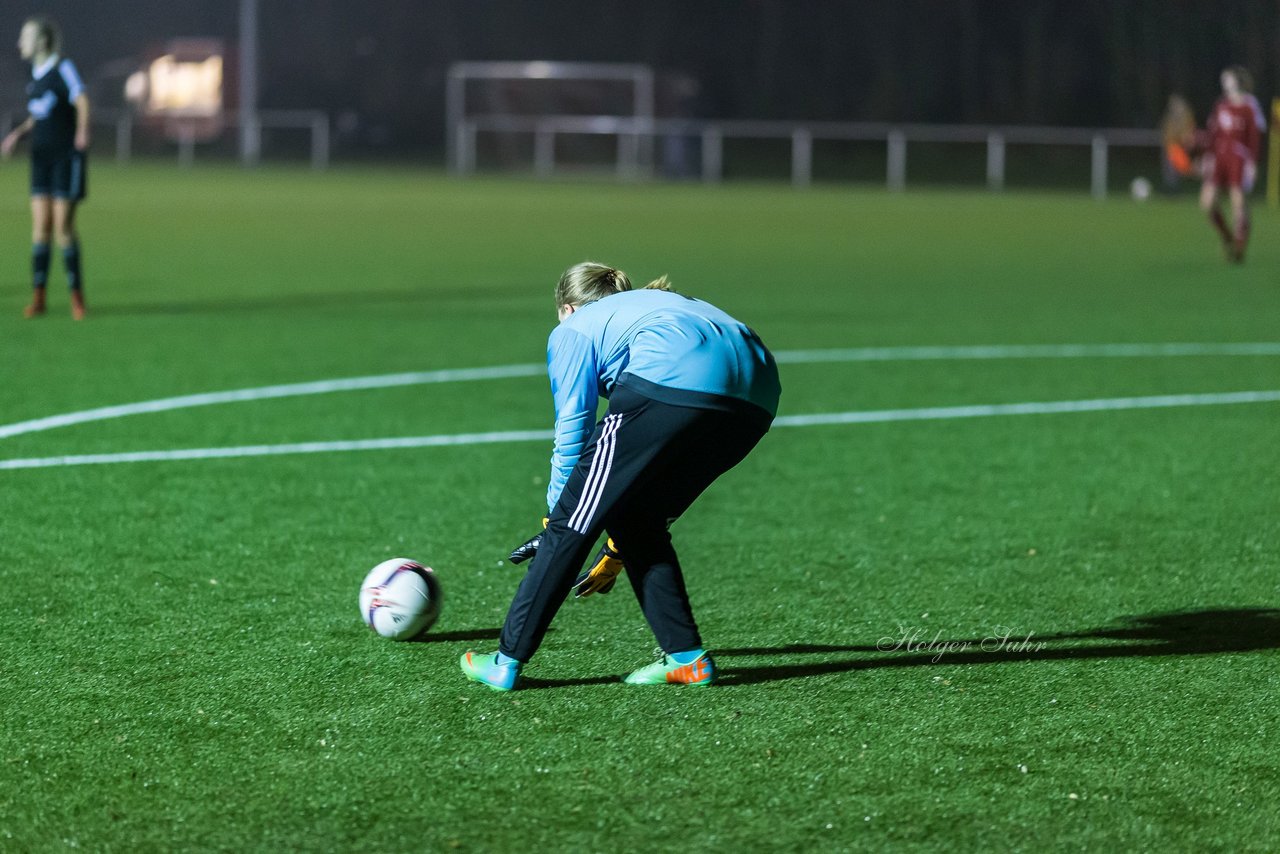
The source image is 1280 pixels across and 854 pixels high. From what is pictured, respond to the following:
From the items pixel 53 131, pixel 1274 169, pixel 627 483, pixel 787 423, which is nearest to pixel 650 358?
pixel 627 483

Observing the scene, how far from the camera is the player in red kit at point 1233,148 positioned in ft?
64.7

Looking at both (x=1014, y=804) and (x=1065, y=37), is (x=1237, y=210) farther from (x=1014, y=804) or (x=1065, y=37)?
(x=1065, y=37)

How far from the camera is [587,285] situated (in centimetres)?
459

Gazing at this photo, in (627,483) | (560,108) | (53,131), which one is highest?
(560,108)

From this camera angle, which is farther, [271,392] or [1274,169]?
[1274,169]

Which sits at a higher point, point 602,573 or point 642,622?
point 602,573

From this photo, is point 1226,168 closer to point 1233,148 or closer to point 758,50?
point 1233,148

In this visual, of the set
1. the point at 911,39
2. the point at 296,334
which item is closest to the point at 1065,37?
the point at 911,39

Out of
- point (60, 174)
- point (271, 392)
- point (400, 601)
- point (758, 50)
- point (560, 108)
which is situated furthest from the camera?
point (758, 50)

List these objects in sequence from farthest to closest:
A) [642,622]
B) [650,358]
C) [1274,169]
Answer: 1. [1274,169]
2. [642,622]
3. [650,358]

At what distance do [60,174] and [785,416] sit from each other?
6.44 meters

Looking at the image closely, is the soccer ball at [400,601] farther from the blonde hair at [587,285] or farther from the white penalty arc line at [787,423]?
the white penalty arc line at [787,423]

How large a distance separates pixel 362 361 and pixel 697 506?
15.5ft

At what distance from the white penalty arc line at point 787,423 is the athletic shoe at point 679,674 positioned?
3.79 m
